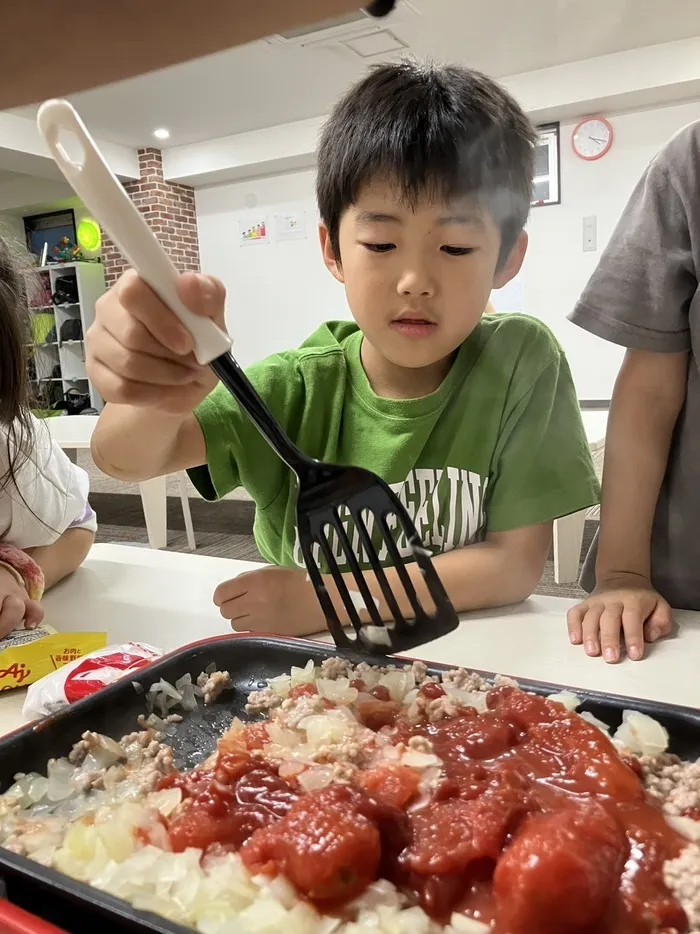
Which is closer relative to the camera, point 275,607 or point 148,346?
point 148,346

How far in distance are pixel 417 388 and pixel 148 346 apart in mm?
387

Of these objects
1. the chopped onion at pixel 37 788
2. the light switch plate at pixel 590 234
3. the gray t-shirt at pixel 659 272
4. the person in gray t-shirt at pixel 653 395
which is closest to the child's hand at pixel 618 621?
the person in gray t-shirt at pixel 653 395

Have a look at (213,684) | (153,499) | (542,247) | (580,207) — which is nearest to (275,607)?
(213,684)

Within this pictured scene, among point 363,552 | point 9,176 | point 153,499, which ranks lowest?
point 153,499

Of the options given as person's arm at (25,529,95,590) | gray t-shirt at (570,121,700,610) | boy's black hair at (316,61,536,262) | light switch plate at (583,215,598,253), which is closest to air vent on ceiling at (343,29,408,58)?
boy's black hair at (316,61,536,262)

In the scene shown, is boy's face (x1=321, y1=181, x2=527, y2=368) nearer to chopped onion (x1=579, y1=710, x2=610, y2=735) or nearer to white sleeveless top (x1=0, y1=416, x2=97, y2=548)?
chopped onion (x1=579, y1=710, x2=610, y2=735)

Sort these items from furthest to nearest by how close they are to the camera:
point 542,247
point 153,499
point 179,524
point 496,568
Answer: point 542,247, point 179,524, point 153,499, point 496,568

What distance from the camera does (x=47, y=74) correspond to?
20cm

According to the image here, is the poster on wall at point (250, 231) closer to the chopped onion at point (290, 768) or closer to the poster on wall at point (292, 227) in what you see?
the poster on wall at point (292, 227)

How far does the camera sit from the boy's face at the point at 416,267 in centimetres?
63

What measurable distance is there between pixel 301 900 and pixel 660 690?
35 centimetres

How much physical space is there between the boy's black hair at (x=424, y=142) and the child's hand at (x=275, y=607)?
1.04 feet

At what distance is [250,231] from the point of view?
5.72 feet

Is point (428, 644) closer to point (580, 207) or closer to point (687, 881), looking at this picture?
point (687, 881)
